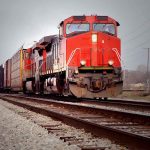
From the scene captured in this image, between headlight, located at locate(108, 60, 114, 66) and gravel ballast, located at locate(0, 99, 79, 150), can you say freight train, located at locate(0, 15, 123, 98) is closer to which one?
headlight, located at locate(108, 60, 114, 66)

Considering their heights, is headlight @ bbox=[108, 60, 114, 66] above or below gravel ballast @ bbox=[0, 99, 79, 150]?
above

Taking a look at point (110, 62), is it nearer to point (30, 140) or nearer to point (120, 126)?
point (120, 126)

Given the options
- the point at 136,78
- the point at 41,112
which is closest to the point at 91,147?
the point at 41,112

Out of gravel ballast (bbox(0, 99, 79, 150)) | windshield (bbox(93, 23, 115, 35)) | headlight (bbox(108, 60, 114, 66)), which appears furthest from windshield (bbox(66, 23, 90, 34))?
gravel ballast (bbox(0, 99, 79, 150))

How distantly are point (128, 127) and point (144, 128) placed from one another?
30cm

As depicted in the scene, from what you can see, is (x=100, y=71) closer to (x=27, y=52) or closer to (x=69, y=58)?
(x=69, y=58)

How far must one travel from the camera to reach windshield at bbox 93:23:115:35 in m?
14.7

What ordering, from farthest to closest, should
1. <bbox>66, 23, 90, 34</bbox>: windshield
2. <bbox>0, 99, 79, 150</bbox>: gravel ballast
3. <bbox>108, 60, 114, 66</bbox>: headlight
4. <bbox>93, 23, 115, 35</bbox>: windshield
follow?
<bbox>93, 23, 115, 35</bbox>: windshield, <bbox>66, 23, 90, 34</bbox>: windshield, <bbox>108, 60, 114, 66</bbox>: headlight, <bbox>0, 99, 79, 150</bbox>: gravel ballast

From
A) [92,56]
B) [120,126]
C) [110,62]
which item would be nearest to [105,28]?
[92,56]

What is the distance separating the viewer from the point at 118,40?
1466 centimetres

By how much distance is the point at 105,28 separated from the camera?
48.7 ft

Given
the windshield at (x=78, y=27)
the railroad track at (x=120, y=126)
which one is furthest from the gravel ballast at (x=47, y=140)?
the windshield at (x=78, y=27)

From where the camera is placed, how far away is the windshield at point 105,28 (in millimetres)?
14657

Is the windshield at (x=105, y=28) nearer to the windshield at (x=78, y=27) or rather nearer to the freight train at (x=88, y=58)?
the freight train at (x=88, y=58)
